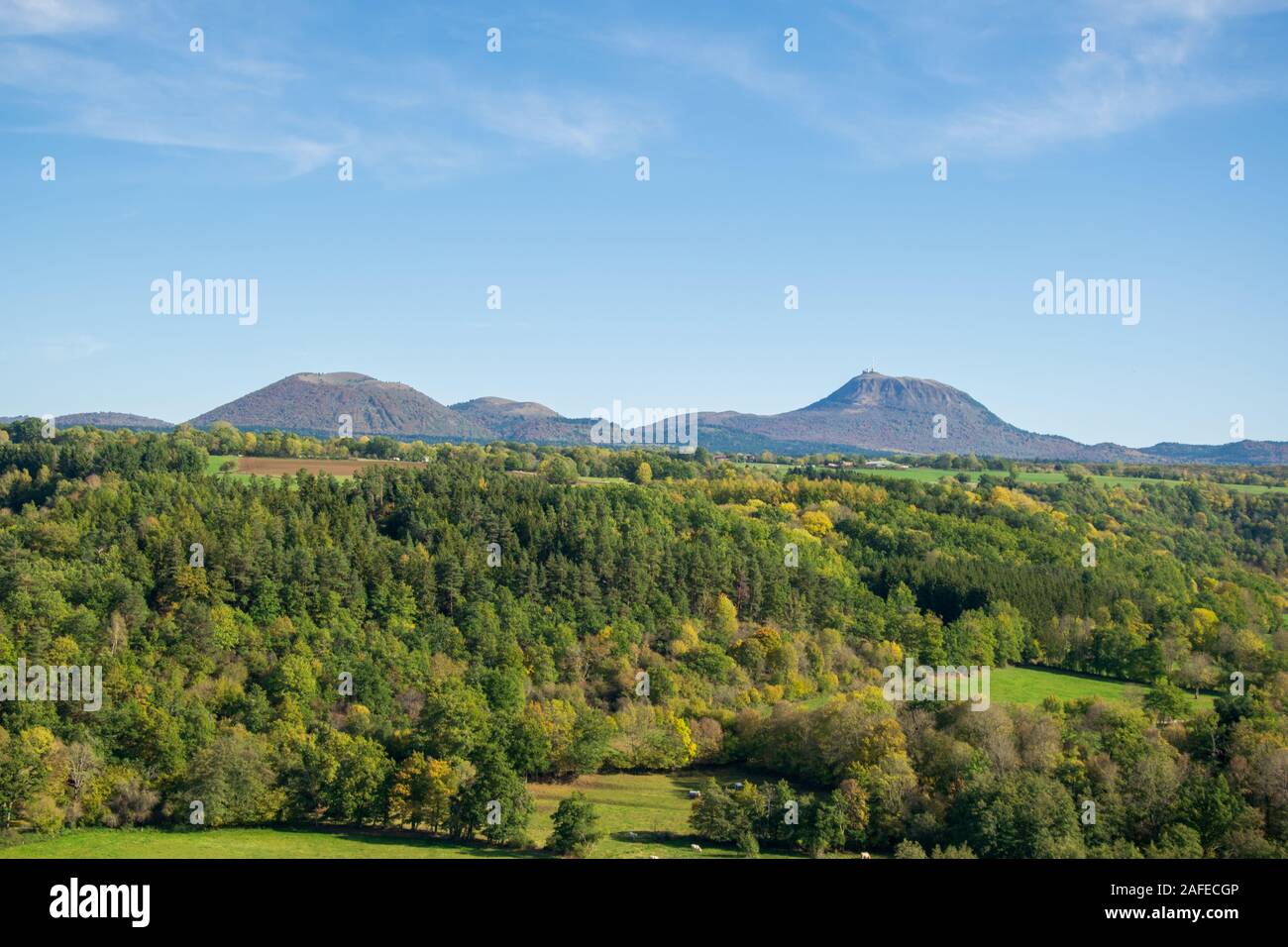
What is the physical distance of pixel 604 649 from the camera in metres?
82.4

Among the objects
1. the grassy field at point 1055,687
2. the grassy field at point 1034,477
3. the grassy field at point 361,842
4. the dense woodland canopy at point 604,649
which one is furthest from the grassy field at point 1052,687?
the grassy field at point 1034,477

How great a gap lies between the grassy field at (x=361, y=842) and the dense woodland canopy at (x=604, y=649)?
1.66 metres

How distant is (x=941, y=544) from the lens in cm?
11662

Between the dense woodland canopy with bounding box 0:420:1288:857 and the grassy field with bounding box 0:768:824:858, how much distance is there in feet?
5.45

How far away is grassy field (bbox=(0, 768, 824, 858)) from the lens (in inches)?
1922

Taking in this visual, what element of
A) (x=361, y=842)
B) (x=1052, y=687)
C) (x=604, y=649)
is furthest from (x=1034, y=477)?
(x=361, y=842)

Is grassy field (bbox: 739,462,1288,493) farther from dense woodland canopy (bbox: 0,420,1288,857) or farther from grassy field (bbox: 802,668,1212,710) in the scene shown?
grassy field (bbox: 802,668,1212,710)

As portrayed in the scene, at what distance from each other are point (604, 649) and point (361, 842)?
108 feet

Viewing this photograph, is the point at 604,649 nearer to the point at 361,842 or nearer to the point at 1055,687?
the point at 361,842

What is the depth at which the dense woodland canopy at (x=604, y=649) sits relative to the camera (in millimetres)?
51312

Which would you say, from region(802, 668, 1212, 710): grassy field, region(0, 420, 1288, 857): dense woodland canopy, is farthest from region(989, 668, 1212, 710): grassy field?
region(0, 420, 1288, 857): dense woodland canopy
